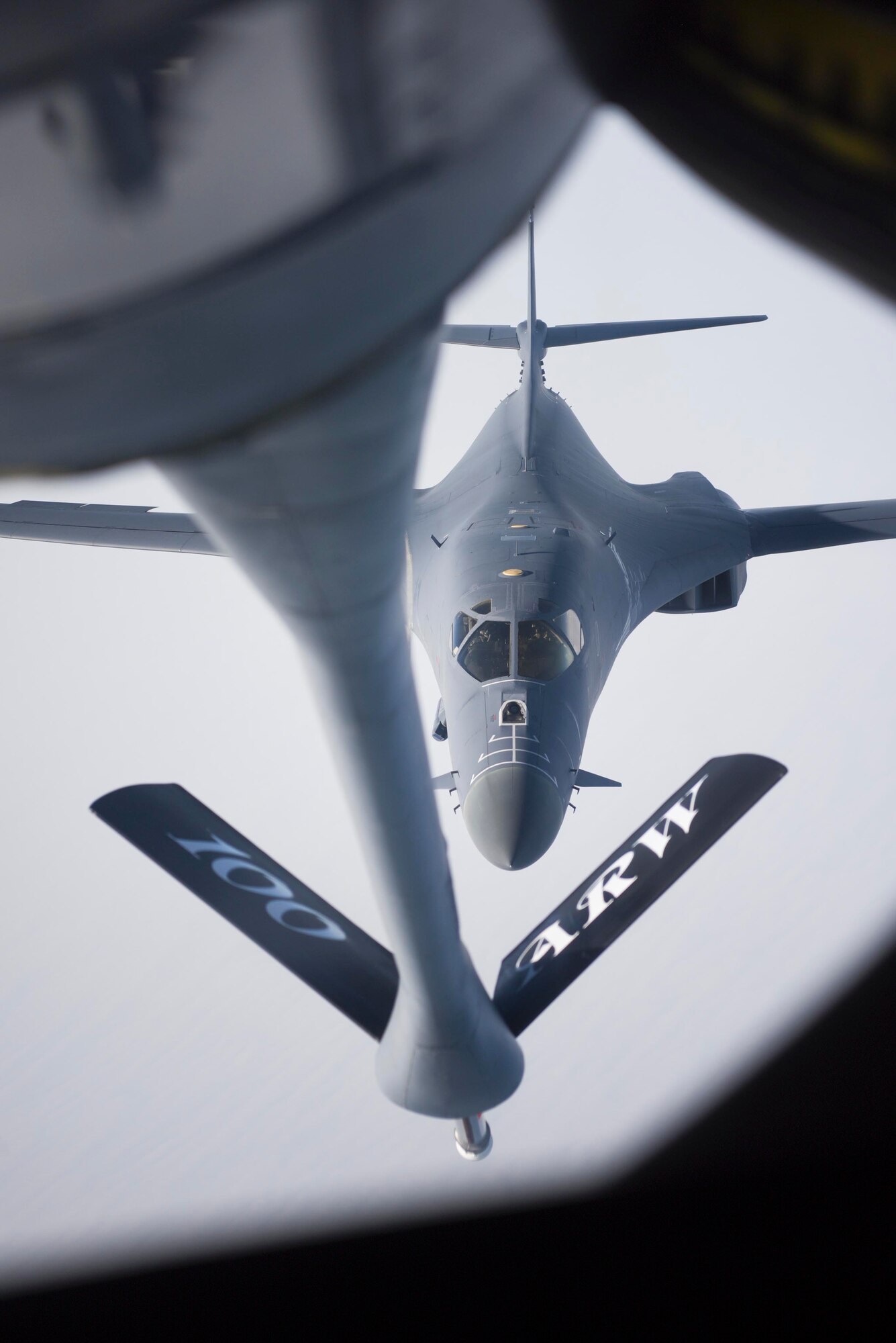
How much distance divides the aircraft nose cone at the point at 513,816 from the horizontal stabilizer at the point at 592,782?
1.61ft

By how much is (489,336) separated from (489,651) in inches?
232

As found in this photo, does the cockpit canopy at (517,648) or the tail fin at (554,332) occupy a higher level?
the tail fin at (554,332)

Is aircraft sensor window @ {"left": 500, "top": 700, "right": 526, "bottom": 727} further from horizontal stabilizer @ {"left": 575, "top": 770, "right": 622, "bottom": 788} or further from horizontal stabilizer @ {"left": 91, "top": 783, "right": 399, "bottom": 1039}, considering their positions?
horizontal stabilizer @ {"left": 91, "top": 783, "right": 399, "bottom": 1039}

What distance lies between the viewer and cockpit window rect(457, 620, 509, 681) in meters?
6.00

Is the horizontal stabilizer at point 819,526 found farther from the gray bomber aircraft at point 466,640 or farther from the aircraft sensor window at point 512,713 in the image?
the aircraft sensor window at point 512,713

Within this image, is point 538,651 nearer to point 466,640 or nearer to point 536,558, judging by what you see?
point 466,640

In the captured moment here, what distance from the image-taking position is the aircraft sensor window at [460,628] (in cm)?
612

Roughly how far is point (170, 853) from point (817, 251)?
3.51m

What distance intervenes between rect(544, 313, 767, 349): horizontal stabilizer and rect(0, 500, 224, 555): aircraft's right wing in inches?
182

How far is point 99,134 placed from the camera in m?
0.52

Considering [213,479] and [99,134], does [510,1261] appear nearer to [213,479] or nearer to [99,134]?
[213,479]

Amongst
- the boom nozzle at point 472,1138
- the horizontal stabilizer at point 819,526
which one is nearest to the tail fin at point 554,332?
the horizontal stabilizer at point 819,526

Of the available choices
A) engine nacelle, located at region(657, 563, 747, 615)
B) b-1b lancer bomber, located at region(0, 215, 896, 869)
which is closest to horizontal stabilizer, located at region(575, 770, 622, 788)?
b-1b lancer bomber, located at region(0, 215, 896, 869)

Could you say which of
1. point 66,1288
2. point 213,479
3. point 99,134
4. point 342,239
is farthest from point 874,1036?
point 99,134
